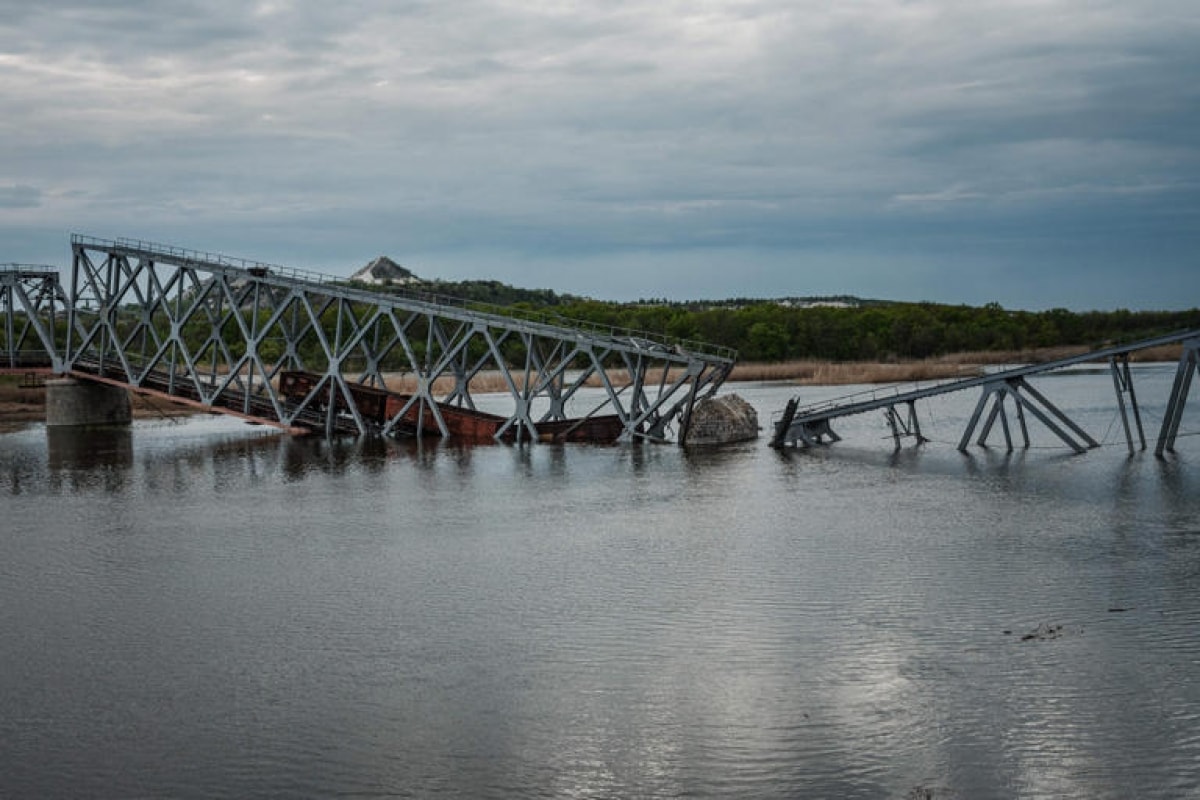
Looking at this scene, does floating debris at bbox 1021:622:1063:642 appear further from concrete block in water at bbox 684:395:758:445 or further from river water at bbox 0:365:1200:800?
concrete block in water at bbox 684:395:758:445

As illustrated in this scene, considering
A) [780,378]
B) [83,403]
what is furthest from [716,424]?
[780,378]

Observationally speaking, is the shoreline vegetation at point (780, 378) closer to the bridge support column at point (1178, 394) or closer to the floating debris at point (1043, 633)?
the bridge support column at point (1178, 394)

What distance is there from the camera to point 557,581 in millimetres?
26016

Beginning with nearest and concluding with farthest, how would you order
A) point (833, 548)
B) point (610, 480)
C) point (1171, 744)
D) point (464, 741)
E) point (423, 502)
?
point (1171, 744) < point (464, 741) < point (833, 548) < point (423, 502) < point (610, 480)

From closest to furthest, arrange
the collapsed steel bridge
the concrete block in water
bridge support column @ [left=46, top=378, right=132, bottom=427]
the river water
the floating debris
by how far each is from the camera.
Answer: the river water < the floating debris < the collapsed steel bridge < the concrete block in water < bridge support column @ [left=46, top=378, right=132, bottom=427]

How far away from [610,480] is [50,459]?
83.6 ft

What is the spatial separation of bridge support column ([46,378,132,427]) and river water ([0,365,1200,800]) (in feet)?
101

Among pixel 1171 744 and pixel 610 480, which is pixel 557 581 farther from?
pixel 610 480

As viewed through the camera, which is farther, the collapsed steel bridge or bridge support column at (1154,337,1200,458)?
the collapsed steel bridge

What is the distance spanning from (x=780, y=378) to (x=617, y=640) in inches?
3833

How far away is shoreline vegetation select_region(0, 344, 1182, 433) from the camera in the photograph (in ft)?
276

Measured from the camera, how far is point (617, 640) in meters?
21.0

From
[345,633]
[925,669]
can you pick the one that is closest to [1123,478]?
[925,669]

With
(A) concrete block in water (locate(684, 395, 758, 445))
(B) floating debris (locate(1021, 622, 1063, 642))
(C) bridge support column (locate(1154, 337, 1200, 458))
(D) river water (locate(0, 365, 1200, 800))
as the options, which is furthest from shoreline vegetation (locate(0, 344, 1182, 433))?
(B) floating debris (locate(1021, 622, 1063, 642))
